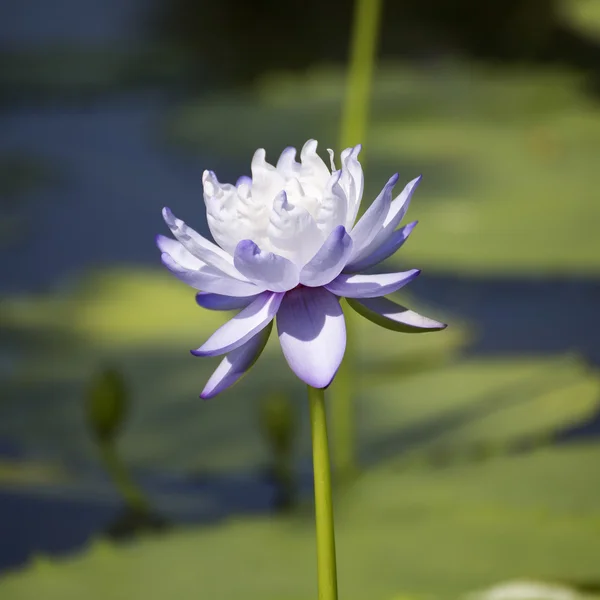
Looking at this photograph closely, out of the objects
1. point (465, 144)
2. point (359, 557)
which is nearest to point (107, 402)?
point (359, 557)

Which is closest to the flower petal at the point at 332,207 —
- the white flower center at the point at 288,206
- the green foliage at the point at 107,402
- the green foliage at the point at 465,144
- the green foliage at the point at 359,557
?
the white flower center at the point at 288,206

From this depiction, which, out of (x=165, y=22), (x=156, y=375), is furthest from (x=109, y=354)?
(x=165, y=22)

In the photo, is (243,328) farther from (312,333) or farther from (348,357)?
(348,357)

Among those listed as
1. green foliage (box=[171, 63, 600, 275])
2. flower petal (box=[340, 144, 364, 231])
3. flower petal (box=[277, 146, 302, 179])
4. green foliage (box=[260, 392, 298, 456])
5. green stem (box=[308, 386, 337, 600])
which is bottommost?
green stem (box=[308, 386, 337, 600])

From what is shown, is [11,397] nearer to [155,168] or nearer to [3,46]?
[155,168]

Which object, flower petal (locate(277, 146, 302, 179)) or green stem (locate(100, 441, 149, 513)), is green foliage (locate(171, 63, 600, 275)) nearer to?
green stem (locate(100, 441, 149, 513))

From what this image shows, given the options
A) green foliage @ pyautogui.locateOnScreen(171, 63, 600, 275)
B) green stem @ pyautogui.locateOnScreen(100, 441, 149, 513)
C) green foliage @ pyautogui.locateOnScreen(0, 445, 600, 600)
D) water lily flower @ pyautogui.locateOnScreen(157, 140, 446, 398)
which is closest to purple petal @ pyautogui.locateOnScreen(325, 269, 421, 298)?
water lily flower @ pyautogui.locateOnScreen(157, 140, 446, 398)

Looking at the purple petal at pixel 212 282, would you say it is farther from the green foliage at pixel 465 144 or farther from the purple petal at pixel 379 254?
the green foliage at pixel 465 144
